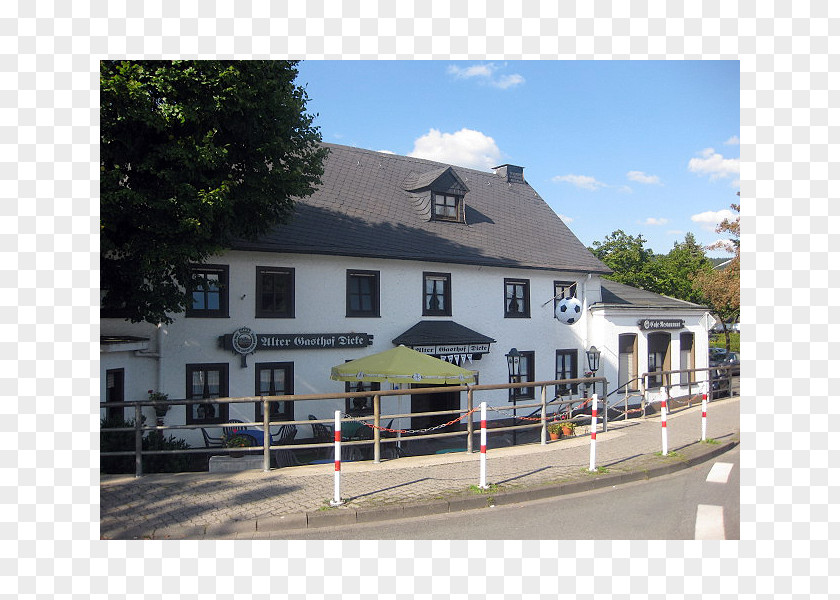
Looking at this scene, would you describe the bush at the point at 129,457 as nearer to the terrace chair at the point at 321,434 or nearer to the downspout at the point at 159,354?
the downspout at the point at 159,354

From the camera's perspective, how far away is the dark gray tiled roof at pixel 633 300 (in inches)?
858

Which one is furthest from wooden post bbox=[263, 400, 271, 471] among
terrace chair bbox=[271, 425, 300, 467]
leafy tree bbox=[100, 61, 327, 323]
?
leafy tree bbox=[100, 61, 327, 323]

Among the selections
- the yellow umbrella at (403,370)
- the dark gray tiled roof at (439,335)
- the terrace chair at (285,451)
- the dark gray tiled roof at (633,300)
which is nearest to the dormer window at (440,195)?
the dark gray tiled roof at (439,335)

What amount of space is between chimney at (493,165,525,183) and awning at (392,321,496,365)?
9624mm

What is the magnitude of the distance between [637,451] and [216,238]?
900 cm

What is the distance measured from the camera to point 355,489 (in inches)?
355

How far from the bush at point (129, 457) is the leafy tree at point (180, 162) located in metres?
2.10

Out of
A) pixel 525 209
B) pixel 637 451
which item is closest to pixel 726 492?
pixel 637 451

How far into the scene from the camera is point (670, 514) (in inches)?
320

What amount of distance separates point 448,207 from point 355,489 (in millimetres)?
13210

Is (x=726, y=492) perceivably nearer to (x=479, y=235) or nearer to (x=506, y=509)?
(x=506, y=509)

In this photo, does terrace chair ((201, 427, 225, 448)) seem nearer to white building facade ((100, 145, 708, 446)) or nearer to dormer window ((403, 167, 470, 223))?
white building facade ((100, 145, 708, 446))

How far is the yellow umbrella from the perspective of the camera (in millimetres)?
13078

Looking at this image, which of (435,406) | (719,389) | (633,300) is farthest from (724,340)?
(435,406)
